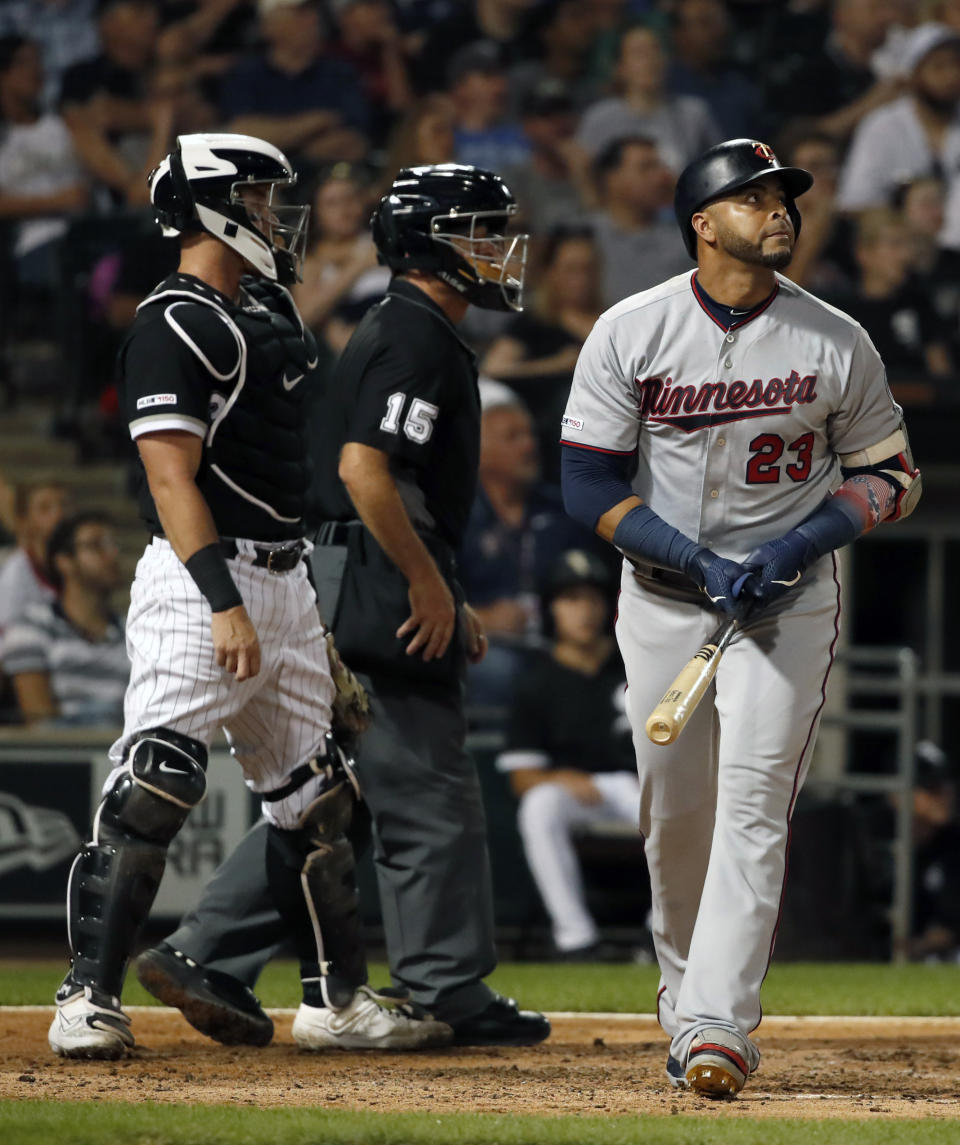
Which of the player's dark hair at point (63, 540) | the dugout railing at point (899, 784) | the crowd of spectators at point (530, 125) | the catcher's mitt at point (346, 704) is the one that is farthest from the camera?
the crowd of spectators at point (530, 125)

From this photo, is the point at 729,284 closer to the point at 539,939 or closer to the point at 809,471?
the point at 809,471

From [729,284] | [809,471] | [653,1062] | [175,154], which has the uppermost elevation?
[175,154]

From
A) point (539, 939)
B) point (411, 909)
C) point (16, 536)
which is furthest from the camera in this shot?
point (16, 536)

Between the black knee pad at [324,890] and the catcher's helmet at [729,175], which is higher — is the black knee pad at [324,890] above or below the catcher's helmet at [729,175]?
below

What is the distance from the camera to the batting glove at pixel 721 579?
3.51 meters

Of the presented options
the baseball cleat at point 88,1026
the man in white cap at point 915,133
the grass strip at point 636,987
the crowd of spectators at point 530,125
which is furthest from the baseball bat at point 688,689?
the man in white cap at point 915,133

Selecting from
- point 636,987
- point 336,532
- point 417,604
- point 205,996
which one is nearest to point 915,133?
point 636,987

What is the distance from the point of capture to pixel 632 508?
12.1 ft

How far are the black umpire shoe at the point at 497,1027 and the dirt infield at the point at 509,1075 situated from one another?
63 mm

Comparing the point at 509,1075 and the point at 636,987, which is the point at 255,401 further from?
the point at 636,987

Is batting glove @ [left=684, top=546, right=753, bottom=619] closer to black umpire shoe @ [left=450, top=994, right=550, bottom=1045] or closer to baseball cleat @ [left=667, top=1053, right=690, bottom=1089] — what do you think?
baseball cleat @ [left=667, top=1053, right=690, bottom=1089]

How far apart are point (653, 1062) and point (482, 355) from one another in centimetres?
680

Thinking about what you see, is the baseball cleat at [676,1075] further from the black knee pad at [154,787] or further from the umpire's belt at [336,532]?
the umpire's belt at [336,532]

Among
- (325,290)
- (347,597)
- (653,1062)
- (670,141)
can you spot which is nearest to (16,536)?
(325,290)
